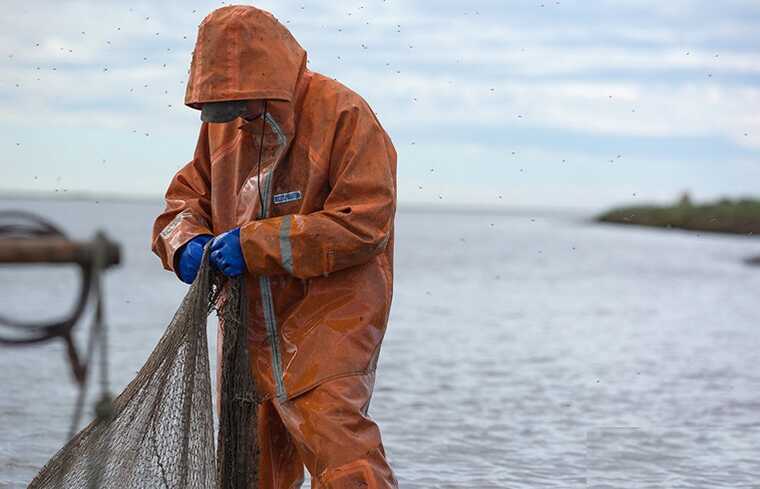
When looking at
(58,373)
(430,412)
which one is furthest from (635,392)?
(58,373)

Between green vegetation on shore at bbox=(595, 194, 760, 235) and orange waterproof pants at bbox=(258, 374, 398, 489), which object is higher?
orange waterproof pants at bbox=(258, 374, 398, 489)

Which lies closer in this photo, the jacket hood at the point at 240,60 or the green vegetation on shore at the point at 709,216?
the jacket hood at the point at 240,60

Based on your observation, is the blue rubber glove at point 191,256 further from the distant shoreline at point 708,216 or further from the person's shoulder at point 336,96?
the distant shoreline at point 708,216

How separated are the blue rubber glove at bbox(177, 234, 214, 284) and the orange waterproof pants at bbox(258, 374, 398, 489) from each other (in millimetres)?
482

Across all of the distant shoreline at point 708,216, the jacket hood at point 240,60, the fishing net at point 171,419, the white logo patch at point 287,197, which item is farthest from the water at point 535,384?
the distant shoreline at point 708,216

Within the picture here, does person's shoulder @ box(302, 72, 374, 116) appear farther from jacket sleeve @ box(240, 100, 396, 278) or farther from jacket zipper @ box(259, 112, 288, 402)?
jacket zipper @ box(259, 112, 288, 402)

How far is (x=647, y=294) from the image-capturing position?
974 inches

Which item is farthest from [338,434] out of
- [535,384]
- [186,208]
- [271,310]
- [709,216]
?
[709,216]

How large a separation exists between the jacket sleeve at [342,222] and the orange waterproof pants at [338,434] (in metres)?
0.37

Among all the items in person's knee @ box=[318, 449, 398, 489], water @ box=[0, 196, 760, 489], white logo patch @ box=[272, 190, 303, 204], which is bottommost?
water @ box=[0, 196, 760, 489]

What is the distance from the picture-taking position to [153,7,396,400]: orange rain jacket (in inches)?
165

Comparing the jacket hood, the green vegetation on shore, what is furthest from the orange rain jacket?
the green vegetation on shore

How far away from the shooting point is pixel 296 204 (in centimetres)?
436

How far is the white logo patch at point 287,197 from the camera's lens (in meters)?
4.36
